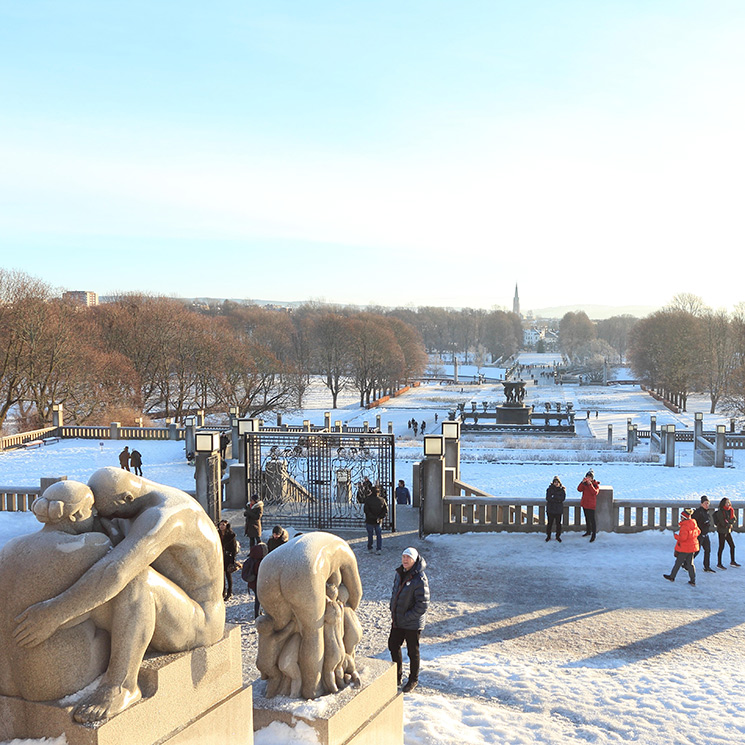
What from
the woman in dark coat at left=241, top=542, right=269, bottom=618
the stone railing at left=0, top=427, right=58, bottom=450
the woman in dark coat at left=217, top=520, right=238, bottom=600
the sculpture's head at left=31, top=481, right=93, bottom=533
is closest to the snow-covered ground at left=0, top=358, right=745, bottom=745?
the woman in dark coat at left=217, top=520, right=238, bottom=600

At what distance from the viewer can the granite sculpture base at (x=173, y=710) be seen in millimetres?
3947

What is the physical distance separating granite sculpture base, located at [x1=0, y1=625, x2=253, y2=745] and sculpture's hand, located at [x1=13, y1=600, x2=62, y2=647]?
0.36 metres

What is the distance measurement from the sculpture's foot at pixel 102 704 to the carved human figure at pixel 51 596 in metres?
0.13

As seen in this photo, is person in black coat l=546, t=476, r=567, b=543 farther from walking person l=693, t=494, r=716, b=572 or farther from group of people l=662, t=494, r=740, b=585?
walking person l=693, t=494, r=716, b=572

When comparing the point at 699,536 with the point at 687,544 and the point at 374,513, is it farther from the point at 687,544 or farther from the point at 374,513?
the point at 374,513

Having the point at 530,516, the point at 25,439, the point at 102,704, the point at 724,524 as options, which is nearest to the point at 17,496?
the point at 530,516

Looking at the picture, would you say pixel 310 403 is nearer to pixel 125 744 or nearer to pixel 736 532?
pixel 736 532

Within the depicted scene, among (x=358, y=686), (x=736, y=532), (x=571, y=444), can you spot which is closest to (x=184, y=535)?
(x=358, y=686)

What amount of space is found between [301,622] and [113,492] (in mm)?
1710

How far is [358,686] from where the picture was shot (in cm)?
557

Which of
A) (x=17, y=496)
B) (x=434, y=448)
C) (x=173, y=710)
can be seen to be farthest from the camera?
(x=17, y=496)

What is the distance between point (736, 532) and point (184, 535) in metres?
13.3

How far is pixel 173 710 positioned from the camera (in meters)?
4.39

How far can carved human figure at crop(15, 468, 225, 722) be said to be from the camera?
3980 mm
